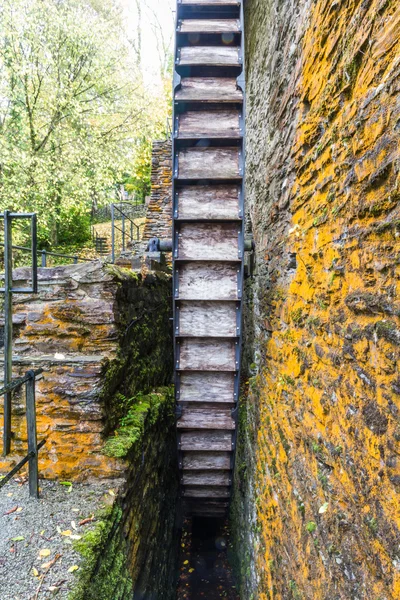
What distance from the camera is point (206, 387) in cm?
358

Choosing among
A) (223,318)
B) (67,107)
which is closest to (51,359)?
(223,318)

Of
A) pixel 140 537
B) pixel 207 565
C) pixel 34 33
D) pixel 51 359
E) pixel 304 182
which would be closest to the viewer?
pixel 304 182

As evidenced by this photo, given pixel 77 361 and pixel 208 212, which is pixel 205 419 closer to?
pixel 77 361

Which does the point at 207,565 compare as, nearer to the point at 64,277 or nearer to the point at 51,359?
the point at 51,359

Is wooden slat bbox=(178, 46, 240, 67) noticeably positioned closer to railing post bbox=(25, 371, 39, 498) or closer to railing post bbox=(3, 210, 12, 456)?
railing post bbox=(3, 210, 12, 456)

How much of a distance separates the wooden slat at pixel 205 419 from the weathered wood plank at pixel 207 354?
50cm

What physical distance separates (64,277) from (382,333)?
6.88ft

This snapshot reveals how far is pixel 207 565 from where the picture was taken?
452 cm

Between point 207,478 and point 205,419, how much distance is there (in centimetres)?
91

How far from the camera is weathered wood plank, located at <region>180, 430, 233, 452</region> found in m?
3.71

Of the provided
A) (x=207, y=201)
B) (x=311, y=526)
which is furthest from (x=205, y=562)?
(x=207, y=201)

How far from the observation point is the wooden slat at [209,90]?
11.0 ft

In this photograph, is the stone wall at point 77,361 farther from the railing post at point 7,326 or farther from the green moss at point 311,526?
the green moss at point 311,526

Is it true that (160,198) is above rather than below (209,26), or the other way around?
below
